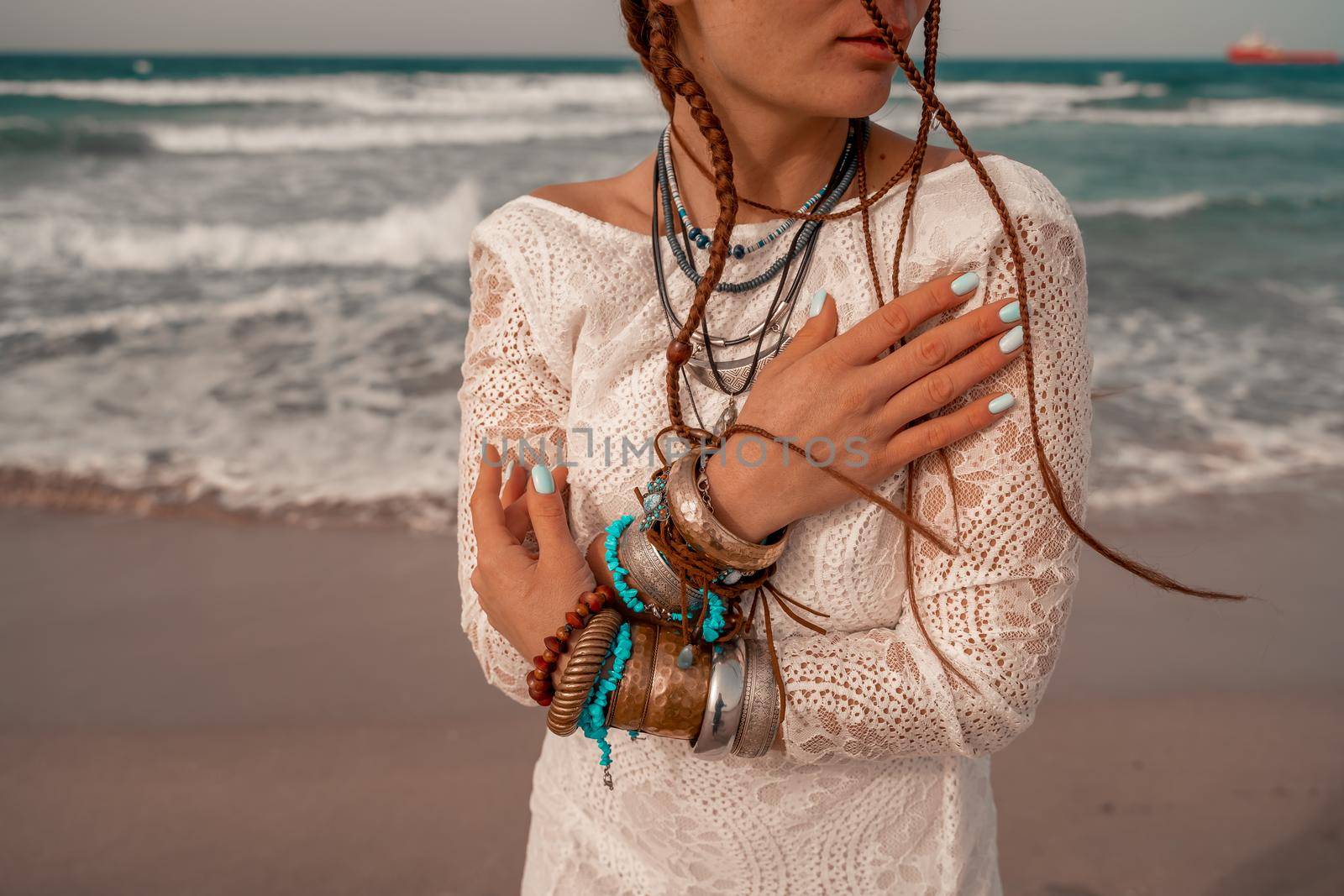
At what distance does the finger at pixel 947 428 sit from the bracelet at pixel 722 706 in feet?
0.94

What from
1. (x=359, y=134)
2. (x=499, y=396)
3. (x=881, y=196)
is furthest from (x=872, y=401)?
(x=359, y=134)

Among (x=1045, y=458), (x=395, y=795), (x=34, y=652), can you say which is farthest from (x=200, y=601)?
(x=1045, y=458)

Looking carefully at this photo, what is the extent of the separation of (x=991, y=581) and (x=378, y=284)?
7.39 m

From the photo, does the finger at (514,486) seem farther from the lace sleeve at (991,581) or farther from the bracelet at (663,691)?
the lace sleeve at (991,581)

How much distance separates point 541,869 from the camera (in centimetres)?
154

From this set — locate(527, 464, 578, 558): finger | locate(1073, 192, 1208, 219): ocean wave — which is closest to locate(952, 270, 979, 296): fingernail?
locate(527, 464, 578, 558): finger

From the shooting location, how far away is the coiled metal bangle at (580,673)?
1.15 meters

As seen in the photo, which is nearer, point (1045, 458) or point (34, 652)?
point (1045, 458)

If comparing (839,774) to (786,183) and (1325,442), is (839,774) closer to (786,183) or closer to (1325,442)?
(786,183)

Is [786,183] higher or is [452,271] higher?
[786,183]

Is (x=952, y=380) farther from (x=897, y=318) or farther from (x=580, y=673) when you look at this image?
(x=580, y=673)

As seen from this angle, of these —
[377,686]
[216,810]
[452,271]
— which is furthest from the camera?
[452,271]

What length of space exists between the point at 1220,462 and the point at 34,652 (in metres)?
4.60

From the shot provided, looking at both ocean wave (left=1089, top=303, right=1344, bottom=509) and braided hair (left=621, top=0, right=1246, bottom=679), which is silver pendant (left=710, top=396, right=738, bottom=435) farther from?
ocean wave (left=1089, top=303, right=1344, bottom=509)
